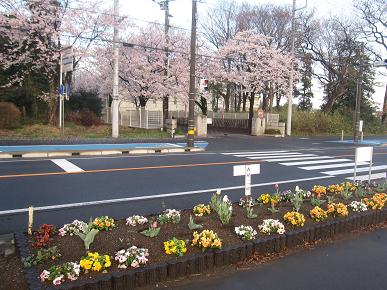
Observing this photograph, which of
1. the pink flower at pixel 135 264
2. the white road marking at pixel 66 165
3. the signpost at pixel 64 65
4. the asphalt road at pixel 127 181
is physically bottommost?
the asphalt road at pixel 127 181

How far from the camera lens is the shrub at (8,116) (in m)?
19.1

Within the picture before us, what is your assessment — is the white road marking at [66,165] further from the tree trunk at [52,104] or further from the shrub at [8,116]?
the tree trunk at [52,104]

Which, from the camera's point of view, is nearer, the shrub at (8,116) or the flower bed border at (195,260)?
the flower bed border at (195,260)

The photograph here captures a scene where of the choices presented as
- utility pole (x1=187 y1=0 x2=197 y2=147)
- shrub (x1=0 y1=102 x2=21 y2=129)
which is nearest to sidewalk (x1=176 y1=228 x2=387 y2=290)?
utility pole (x1=187 y1=0 x2=197 y2=147)

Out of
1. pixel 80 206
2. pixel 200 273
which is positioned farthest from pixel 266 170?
pixel 200 273

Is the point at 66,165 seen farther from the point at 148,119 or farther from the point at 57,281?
the point at 148,119

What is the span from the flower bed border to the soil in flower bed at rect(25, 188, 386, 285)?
0.43 feet

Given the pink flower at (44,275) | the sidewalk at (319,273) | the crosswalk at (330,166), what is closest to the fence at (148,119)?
the crosswalk at (330,166)

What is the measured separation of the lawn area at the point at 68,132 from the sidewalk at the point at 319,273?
16.6 metres

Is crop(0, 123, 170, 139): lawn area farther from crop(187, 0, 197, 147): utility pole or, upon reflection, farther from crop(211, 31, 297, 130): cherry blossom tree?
crop(211, 31, 297, 130): cherry blossom tree

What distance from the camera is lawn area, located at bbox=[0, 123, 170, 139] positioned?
61.5ft

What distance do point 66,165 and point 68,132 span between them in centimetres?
934

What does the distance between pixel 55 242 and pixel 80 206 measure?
8.53 feet

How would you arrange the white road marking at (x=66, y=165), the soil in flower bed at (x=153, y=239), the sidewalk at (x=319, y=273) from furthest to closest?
the white road marking at (x=66, y=165)
the soil in flower bed at (x=153, y=239)
the sidewalk at (x=319, y=273)
